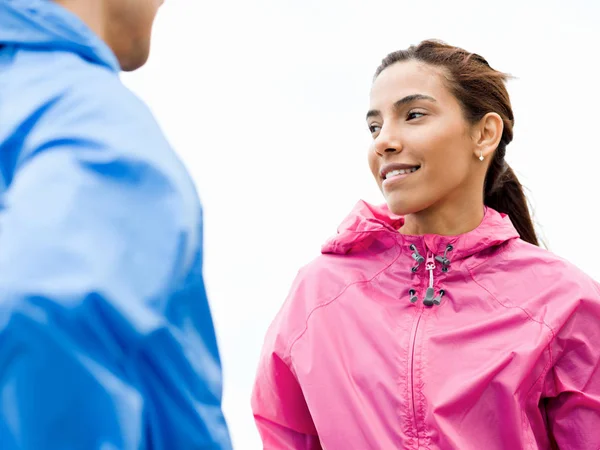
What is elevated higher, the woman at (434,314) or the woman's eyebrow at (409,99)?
the woman's eyebrow at (409,99)

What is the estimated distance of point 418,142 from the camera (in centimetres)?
319

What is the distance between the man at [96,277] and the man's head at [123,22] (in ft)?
0.45

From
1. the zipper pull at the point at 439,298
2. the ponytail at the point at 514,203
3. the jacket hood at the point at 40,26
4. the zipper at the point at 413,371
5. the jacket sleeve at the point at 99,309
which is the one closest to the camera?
the jacket sleeve at the point at 99,309

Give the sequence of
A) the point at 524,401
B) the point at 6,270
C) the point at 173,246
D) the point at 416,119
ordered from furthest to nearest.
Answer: the point at 416,119, the point at 524,401, the point at 173,246, the point at 6,270

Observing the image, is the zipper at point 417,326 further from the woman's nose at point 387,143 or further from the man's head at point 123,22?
the man's head at point 123,22

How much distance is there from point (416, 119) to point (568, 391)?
1.14 m

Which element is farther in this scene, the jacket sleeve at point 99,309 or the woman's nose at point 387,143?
the woman's nose at point 387,143

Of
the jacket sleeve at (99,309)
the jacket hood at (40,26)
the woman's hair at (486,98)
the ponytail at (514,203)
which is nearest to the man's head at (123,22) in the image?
the jacket hood at (40,26)

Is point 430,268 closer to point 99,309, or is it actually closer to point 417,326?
point 417,326

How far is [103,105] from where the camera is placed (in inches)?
47.2

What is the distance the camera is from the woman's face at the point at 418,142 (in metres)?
3.19

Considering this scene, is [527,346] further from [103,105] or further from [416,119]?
[103,105]

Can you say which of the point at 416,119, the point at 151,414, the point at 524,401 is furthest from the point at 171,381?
the point at 416,119

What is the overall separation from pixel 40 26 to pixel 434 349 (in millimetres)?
2046
